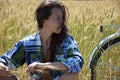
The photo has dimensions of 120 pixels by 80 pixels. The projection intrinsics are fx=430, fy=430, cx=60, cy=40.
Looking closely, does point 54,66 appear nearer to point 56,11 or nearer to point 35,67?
point 35,67

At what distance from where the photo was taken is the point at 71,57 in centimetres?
277

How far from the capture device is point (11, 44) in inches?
157

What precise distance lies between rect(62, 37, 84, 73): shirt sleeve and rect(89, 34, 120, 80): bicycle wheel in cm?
68

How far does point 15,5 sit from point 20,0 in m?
0.40

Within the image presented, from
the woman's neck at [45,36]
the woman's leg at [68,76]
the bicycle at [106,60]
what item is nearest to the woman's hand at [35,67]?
the woman's leg at [68,76]

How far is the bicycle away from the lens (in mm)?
3504

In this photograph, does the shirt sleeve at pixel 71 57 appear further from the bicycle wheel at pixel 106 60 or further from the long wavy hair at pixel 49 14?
the bicycle wheel at pixel 106 60

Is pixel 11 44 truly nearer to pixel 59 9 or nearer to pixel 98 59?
pixel 98 59

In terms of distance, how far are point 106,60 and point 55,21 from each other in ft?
3.49

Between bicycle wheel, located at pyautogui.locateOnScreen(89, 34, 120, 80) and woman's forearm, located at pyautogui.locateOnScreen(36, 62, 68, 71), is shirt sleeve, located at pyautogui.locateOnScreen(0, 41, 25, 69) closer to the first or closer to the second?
woman's forearm, located at pyautogui.locateOnScreen(36, 62, 68, 71)

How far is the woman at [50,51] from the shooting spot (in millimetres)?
2707

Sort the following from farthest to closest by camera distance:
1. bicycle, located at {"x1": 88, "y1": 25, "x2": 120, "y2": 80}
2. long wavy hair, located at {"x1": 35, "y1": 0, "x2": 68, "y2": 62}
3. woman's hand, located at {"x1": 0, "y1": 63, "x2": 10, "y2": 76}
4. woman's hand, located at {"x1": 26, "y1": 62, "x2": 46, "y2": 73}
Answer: bicycle, located at {"x1": 88, "y1": 25, "x2": 120, "y2": 80}, long wavy hair, located at {"x1": 35, "y1": 0, "x2": 68, "y2": 62}, woman's hand, located at {"x1": 0, "y1": 63, "x2": 10, "y2": 76}, woman's hand, located at {"x1": 26, "y1": 62, "x2": 46, "y2": 73}

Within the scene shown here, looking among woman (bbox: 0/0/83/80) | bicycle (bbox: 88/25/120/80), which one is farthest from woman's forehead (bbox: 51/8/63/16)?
bicycle (bbox: 88/25/120/80)

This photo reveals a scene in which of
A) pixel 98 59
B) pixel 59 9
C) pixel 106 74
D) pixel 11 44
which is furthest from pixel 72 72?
pixel 11 44
